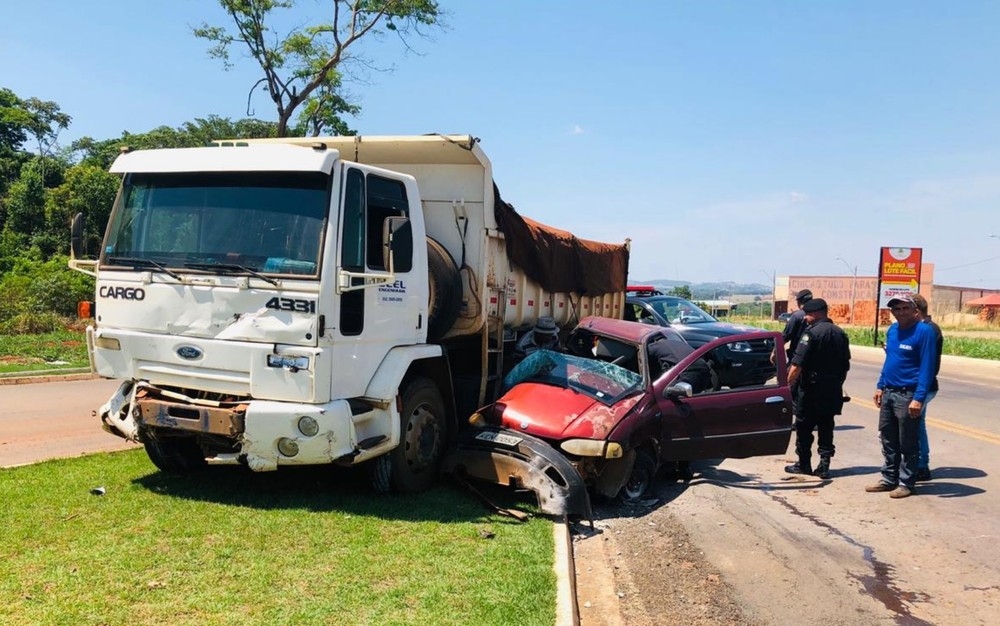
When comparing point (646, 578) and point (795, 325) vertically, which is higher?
point (795, 325)

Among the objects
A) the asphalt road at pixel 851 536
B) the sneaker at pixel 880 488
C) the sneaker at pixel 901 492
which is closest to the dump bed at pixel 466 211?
the asphalt road at pixel 851 536

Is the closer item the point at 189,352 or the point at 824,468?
the point at 189,352

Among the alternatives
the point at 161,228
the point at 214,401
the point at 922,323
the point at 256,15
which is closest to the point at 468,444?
the point at 214,401

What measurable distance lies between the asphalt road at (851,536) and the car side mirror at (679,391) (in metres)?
1.00

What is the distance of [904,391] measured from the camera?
7371 millimetres

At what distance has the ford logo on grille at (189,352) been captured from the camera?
5645 mm

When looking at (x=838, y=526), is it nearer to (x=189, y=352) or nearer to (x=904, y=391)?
(x=904, y=391)

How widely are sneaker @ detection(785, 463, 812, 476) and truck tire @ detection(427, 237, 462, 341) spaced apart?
164 inches

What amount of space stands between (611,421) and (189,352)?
3.45 meters

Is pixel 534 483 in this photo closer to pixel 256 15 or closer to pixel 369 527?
pixel 369 527

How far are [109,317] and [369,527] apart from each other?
8.65 feet

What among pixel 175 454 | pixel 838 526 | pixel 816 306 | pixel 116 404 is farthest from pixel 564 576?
pixel 816 306

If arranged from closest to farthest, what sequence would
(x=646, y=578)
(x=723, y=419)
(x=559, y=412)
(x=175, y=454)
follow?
(x=646, y=578) → (x=175, y=454) → (x=559, y=412) → (x=723, y=419)

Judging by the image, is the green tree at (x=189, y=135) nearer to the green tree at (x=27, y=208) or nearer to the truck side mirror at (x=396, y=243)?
the green tree at (x=27, y=208)
